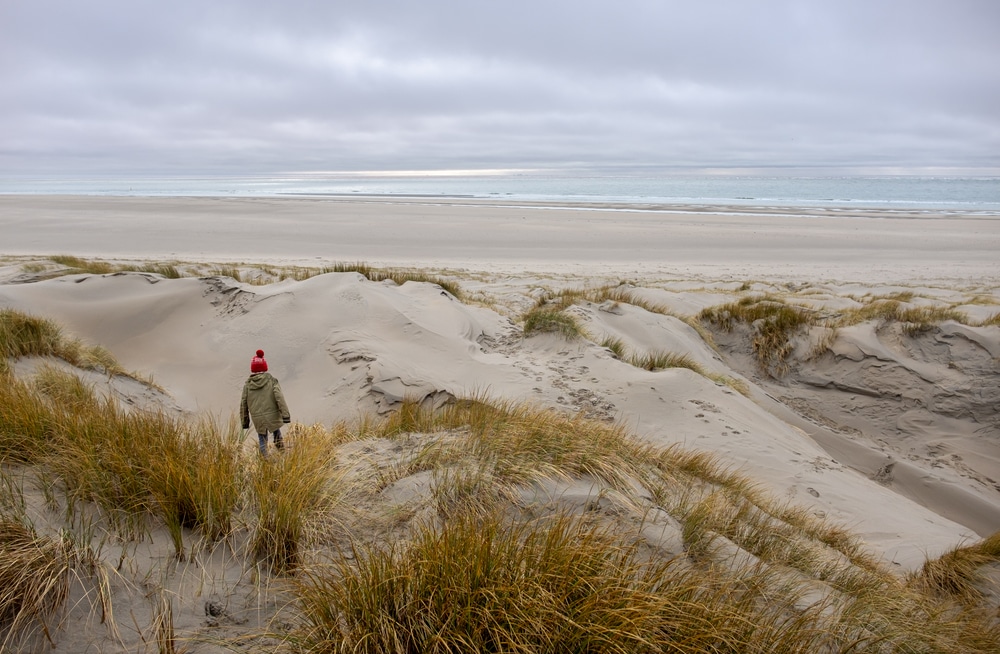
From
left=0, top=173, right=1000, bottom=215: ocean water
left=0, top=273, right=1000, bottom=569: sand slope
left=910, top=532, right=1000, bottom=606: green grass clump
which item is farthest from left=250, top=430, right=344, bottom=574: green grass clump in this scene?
left=0, top=173, right=1000, bottom=215: ocean water

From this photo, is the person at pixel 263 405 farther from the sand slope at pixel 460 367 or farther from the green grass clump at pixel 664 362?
the green grass clump at pixel 664 362

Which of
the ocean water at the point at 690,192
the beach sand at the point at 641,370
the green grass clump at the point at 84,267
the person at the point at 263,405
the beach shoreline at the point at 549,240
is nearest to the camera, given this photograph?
the person at the point at 263,405

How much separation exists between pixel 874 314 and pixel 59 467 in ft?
39.5

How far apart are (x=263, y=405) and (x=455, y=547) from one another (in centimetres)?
293

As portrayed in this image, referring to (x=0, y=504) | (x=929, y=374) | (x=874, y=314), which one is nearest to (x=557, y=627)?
(x=0, y=504)

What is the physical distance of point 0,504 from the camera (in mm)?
2543

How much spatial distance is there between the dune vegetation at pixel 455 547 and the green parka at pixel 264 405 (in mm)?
249

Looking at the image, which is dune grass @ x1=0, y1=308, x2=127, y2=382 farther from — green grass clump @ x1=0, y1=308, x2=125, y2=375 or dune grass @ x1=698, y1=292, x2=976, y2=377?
dune grass @ x1=698, y1=292, x2=976, y2=377

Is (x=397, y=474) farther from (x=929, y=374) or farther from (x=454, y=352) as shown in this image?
(x=929, y=374)

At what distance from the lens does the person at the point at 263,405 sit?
469 centimetres

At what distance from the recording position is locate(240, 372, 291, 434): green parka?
15.4 feet

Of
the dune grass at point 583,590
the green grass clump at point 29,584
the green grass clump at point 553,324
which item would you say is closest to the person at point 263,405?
the dune grass at point 583,590

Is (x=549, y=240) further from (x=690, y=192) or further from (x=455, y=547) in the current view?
(x=690, y=192)

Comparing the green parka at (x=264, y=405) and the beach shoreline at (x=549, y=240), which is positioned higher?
the beach shoreline at (x=549, y=240)
